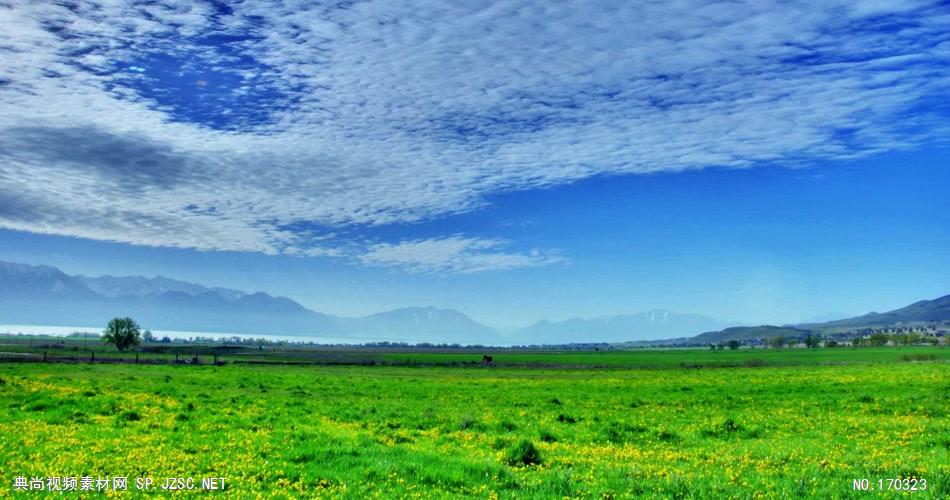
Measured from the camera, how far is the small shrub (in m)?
17.4

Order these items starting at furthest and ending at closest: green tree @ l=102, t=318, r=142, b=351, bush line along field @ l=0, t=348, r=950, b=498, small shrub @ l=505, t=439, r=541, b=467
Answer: green tree @ l=102, t=318, r=142, b=351, small shrub @ l=505, t=439, r=541, b=467, bush line along field @ l=0, t=348, r=950, b=498

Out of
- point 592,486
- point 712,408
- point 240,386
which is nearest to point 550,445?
point 592,486

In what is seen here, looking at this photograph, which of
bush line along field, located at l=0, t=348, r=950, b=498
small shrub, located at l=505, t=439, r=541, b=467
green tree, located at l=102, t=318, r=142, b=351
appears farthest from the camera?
green tree, located at l=102, t=318, r=142, b=351

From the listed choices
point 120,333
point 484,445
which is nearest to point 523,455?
point 484,445

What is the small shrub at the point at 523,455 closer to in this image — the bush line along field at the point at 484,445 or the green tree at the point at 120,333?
the bush line along field at the point at 484,445

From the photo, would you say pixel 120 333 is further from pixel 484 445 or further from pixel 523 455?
pixel 523 455

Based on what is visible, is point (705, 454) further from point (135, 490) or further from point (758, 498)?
point (135, 490)

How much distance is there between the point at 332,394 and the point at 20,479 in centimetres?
3133

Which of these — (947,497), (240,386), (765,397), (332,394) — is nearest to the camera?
(947,497)

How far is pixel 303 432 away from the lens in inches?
856

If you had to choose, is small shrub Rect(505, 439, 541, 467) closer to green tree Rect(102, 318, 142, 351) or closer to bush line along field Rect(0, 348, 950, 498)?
bush line along field Rect(0, 348, 950, 498)

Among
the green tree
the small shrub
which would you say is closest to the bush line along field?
the small shrub

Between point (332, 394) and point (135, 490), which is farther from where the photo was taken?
point (332, 394)

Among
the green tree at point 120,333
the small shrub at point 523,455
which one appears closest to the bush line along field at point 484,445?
the small shrub at point 523,455
